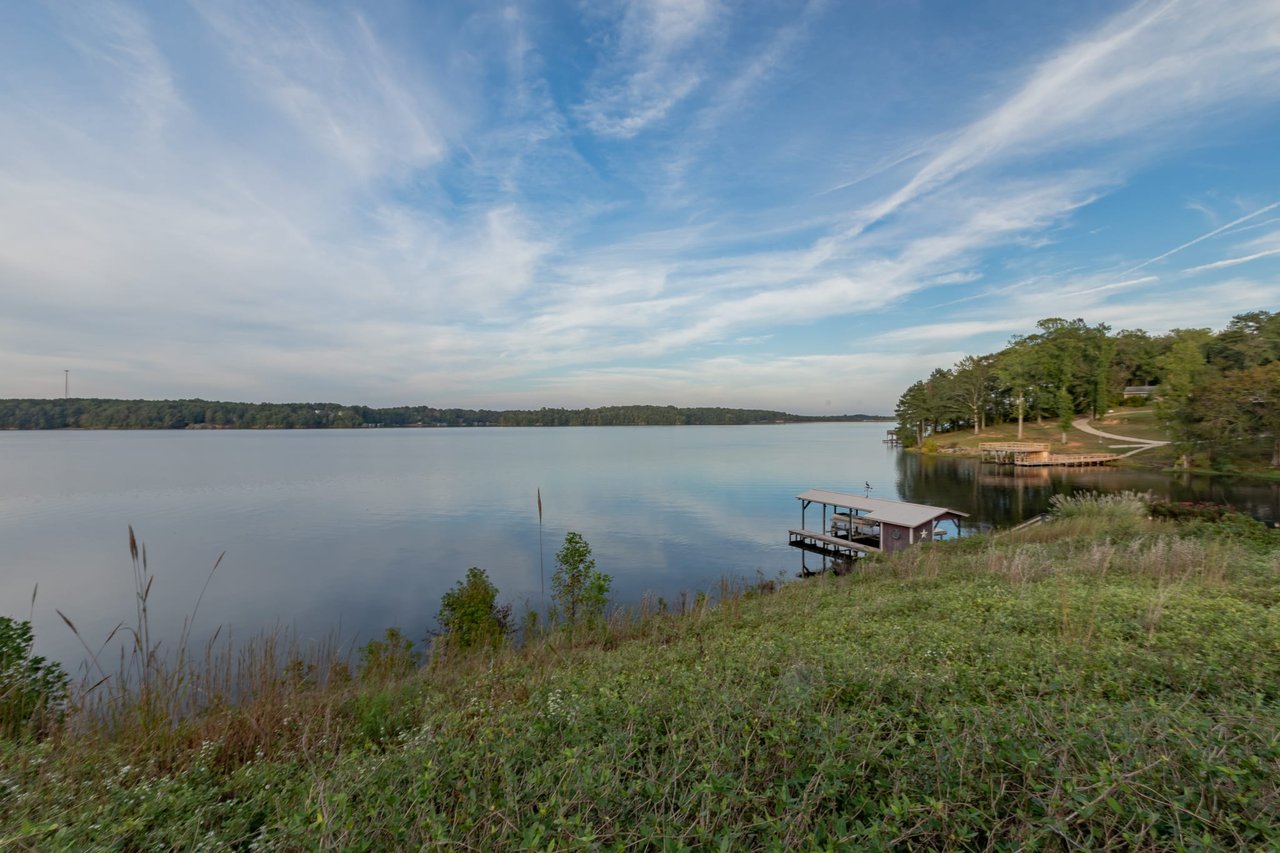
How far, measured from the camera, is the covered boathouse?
2023 cm

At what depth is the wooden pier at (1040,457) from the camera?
4834 cm

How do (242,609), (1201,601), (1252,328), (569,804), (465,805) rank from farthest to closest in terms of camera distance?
(1252,328) → (242,609) → (1201,601) → (465,805) → (569,804)

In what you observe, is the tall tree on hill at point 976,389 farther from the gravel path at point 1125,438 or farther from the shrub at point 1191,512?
the shrub at point 1191,512

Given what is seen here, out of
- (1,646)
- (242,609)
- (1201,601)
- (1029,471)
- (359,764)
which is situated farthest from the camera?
(1029,471)

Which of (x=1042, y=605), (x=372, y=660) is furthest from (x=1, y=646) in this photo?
(x=1042, y=605)

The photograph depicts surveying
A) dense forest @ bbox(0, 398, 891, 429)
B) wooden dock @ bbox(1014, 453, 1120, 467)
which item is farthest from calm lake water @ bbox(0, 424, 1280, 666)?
dense forest @ bbox(0, 398, 891, 429)

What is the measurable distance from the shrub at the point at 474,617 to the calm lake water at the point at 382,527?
9.87 feet

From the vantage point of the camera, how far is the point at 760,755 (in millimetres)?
2494

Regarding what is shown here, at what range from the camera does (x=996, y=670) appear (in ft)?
Result: 13.1

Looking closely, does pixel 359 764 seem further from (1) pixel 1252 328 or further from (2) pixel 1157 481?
(1) pixel 1252 328

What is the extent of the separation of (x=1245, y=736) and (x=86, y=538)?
35.8 metres

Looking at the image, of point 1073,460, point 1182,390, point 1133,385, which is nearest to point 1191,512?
point 1073,460

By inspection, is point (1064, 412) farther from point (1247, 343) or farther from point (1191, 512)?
point (1191, 512)

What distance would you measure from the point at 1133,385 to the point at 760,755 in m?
98.8
